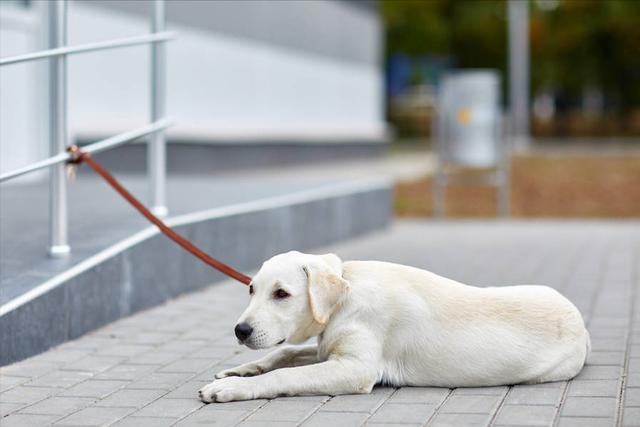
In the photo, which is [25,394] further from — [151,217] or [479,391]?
[479,391]

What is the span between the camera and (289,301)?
516cm

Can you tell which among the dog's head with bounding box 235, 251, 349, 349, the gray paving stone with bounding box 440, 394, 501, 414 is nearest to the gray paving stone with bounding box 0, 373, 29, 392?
the dog's head with bounding box 235, 251, 349, 349

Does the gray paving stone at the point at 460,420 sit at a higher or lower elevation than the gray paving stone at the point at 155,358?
lower

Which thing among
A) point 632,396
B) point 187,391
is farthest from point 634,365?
point 187,391

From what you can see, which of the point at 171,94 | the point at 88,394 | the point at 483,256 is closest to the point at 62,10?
the point at 88,394

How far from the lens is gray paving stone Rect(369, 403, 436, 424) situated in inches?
190

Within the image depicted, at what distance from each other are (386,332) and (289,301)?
1.52ft

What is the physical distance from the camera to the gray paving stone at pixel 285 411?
16.0 ft

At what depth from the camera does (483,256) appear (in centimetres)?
1084

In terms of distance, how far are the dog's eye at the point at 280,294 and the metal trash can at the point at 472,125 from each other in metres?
11.0

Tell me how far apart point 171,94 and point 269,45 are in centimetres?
509

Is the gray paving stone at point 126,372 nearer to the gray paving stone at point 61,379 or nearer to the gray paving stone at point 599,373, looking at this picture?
the gray paving stone at point 61,379

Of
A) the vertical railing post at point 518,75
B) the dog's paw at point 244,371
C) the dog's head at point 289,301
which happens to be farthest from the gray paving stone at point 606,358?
the vertical railing post at point 518,75

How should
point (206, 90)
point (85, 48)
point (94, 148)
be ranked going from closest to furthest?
point (85, 48) → point (94, 148) → point (206, 90)
